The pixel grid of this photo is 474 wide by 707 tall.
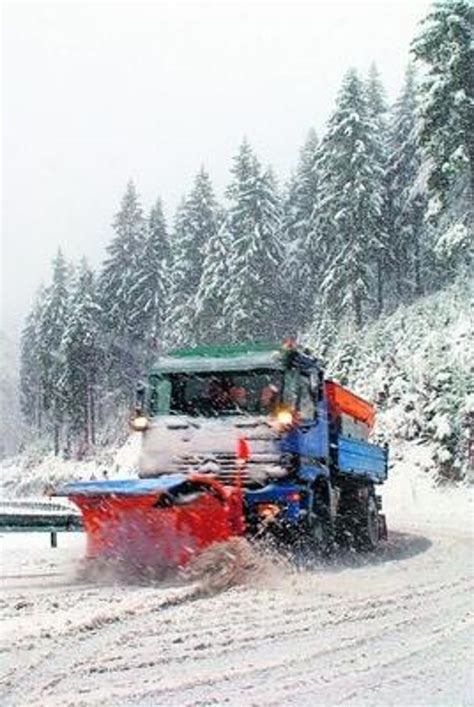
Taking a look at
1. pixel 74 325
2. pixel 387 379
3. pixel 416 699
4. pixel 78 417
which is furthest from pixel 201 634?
pixel 78 417

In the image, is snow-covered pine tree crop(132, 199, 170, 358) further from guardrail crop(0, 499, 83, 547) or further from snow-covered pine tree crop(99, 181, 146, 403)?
guardrail crop(0, 499, 83, 547)

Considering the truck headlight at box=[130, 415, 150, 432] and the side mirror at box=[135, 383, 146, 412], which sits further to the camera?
the side mirror at box=[135, 383, 146, 412]

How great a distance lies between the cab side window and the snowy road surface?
2040mm

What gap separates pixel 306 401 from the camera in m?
13.0

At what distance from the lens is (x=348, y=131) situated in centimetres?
4678

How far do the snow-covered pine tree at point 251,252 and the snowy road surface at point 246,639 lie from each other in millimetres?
38649

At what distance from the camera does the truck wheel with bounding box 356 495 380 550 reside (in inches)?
631

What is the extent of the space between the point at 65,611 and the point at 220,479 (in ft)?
11.5

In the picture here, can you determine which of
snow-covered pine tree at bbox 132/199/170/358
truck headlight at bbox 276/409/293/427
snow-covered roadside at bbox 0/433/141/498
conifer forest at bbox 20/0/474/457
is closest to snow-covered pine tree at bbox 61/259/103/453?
conifer forest at bbox 20/0/474/457

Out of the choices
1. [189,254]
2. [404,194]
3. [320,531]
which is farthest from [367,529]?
[189,254]

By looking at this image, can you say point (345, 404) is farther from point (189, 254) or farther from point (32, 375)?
point (32, 375)

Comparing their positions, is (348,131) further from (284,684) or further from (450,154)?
(284,684)

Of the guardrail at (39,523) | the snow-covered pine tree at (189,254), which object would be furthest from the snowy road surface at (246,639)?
the snow-covered pine tree at (189,254)

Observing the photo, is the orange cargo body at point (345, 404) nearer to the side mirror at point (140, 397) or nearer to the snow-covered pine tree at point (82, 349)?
the side mirror at point (140, 397)
